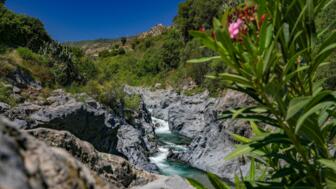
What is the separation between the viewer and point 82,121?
52.9ft

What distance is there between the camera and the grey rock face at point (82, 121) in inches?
573

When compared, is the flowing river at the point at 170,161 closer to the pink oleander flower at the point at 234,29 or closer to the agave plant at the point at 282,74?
the agave plant at the point at 282,74

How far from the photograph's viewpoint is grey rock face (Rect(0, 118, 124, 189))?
41.9 inches

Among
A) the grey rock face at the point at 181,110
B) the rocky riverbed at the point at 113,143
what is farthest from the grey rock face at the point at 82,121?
the grey rock face at the point at 181,110

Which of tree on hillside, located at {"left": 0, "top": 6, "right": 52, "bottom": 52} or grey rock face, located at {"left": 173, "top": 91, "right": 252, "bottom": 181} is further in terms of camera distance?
tree on hillside, located at {"left": 0, "top": 6, "right": 52, "bottom": 52}

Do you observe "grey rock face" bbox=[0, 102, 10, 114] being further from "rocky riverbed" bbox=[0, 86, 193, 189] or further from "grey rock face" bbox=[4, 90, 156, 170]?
"grey rock face" bbox=[4, 90, 156, 170]

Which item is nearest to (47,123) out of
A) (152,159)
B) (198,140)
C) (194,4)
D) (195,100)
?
(152,159)

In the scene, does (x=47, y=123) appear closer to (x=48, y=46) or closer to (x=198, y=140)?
(x=198, y=140)

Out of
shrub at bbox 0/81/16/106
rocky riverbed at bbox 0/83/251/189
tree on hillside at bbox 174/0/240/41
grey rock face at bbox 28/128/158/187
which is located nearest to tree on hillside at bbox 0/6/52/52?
rocky riverbed at bbox 0/83/251/189

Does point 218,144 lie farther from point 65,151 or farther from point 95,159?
point 65,151

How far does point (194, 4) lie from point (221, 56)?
2296 inches

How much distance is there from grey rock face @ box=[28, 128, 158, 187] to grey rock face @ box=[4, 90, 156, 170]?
8.31m

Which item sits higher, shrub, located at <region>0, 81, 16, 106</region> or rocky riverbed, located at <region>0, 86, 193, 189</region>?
shrub, located at <region>0, 81, 16, 106</region>

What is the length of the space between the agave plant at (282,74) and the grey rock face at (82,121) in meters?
11.7
